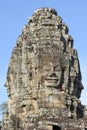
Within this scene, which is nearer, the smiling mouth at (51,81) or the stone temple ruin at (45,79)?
the stone temple ruin at (45,79)

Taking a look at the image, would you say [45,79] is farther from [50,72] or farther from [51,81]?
[50,72]

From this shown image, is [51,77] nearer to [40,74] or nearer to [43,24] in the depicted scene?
[40,74]

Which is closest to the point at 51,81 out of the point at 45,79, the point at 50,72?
the point at 45,79

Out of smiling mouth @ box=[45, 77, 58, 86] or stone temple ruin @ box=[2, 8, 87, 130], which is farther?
smiling mouth @ box=[45, 77, 58, 86]

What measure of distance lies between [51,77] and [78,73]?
257 cm

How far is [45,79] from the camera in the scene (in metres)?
33.3

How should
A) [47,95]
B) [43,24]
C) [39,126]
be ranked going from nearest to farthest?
1. [39,126]
2. [47,95]
3. [43,24]

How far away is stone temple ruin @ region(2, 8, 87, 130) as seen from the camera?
106ft

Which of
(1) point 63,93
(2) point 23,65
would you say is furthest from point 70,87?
(2) point 23,65

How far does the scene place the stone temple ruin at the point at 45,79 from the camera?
106ft

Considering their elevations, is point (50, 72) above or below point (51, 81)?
above

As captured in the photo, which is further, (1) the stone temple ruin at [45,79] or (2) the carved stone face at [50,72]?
(2) the carved stone face at [50,72]

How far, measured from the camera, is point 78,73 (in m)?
35.1

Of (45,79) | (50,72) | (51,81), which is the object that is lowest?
(51,81)
